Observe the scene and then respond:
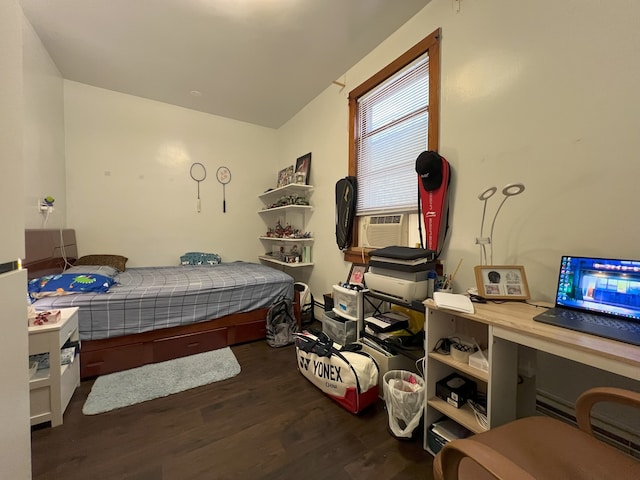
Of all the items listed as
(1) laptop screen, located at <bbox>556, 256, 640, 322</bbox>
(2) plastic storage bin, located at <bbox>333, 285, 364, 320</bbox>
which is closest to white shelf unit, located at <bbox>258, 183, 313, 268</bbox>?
(2) plastic storage bin, located at <bbox>333, 285, 364, 320</bbox>

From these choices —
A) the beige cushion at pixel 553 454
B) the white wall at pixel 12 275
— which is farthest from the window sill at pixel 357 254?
the white wall at pixel 12 275

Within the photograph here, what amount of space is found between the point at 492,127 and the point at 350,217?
4.51ft

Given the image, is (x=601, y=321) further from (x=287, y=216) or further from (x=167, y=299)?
(x=287, y=216)

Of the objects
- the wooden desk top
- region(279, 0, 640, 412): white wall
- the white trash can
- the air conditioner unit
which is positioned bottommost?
the white trash can

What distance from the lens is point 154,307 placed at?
7.01 ft

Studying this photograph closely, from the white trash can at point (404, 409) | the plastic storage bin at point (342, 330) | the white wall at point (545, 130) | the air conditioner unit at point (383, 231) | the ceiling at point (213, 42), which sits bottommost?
the white trash can at point (404, 409)

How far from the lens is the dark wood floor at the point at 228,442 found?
1221 millimetres

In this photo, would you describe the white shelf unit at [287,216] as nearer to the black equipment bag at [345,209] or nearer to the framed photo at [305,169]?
the framed photo at [305,169]

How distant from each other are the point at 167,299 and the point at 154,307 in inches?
4.4

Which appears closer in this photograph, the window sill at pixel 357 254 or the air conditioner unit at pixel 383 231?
the air conditioner unit at pixel 383 231

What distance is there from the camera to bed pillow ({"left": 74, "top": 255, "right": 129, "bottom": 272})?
2846mm

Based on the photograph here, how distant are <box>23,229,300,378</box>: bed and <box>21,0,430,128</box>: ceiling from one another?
1795 millimetres

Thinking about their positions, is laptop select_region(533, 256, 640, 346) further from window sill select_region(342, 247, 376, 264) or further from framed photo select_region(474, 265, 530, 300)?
window sill select_region(342, 247, 376, 264)

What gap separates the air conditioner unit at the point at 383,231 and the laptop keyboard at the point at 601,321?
1146 mm
